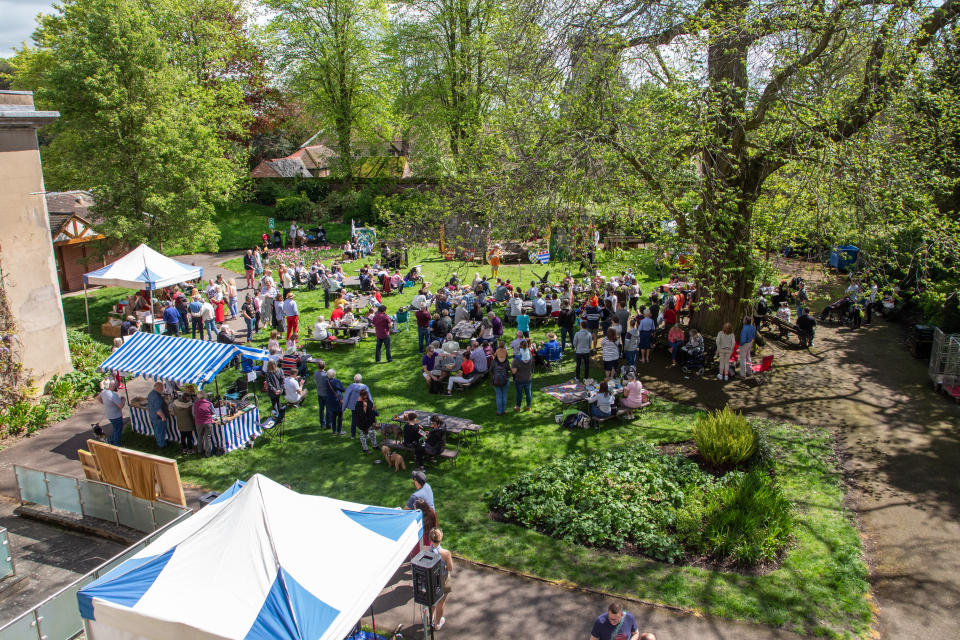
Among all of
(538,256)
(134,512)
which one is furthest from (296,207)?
(134,512)

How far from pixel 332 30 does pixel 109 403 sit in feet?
99.3

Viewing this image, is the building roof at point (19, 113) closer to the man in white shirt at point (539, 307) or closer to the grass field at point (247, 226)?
the man in white shirt at point (539, 307)

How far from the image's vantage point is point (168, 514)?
1009cm

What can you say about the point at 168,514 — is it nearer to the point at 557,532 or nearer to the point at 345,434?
the point at 345,434

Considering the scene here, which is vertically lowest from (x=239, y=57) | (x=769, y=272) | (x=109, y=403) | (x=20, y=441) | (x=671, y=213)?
(x=20, y=441)

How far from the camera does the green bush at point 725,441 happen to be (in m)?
11.4

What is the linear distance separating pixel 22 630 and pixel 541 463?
784cm

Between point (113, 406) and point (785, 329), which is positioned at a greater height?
point (785, 329)

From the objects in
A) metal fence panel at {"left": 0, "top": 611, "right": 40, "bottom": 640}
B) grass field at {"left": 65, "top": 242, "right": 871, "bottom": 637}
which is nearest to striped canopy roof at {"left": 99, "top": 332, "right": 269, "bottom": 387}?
grass field at {"left": 65, "top": 242, "right": 871, "bottom": 637}

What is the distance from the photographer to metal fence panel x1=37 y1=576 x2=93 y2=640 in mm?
7582

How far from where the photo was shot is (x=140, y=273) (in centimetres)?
1806

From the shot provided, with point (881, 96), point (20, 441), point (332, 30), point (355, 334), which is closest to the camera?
point (881, 96)

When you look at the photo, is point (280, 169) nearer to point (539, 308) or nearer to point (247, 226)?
point (247, 226)

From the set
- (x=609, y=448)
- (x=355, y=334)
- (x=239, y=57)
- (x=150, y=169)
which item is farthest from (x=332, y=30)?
(x=609, y=448)
